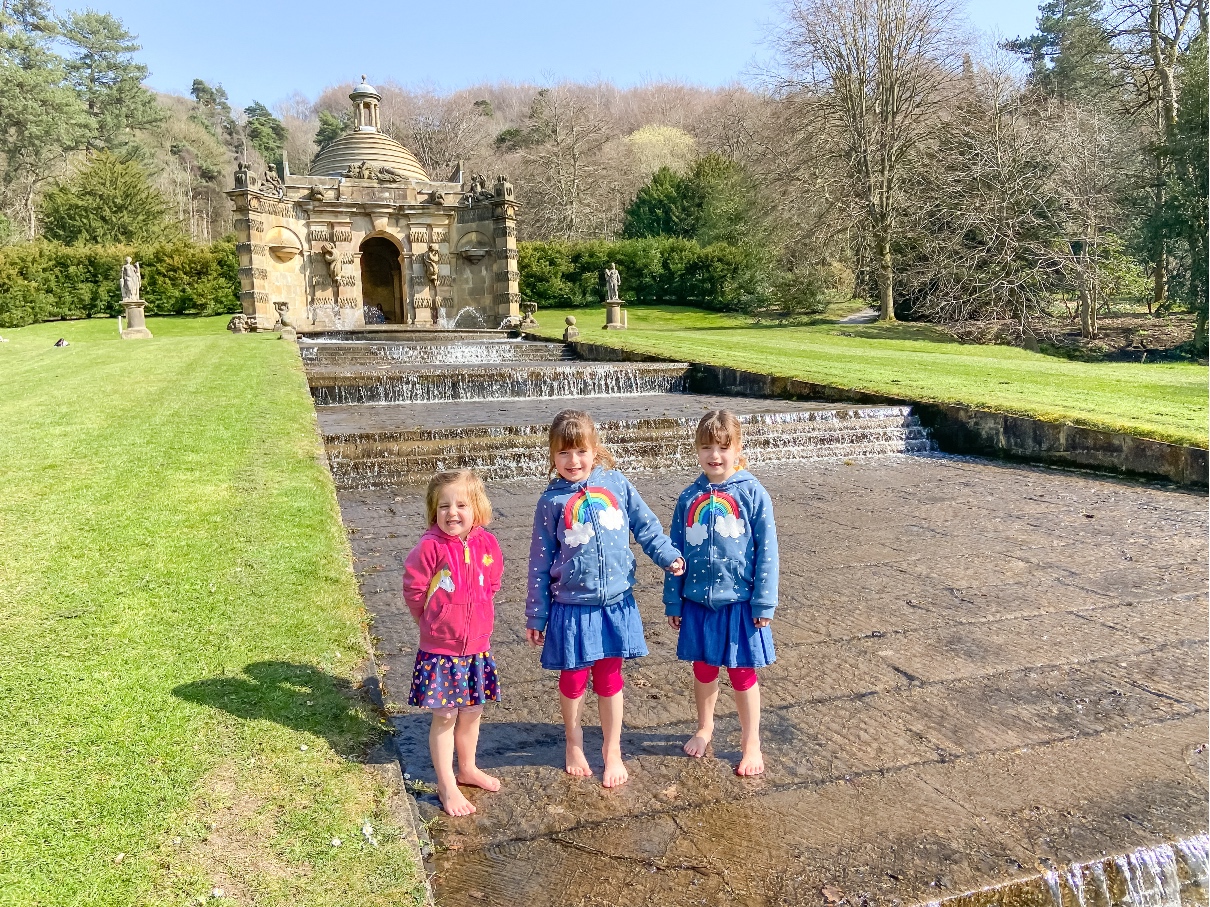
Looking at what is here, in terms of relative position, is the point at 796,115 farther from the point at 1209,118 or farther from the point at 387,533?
the point at 387,533

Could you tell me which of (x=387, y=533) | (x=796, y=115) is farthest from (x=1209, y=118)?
(x=387, y=533)

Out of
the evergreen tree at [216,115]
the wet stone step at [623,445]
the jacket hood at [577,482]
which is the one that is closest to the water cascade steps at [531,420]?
the wet stone step at [623,445]

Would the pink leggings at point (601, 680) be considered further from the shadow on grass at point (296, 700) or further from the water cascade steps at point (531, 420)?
the water cascade steps at point (531, 420)

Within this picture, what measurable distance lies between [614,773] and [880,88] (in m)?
31.9

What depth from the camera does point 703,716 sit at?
3127 millimetres

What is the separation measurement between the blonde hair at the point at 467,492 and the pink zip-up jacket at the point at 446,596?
4.2 inches

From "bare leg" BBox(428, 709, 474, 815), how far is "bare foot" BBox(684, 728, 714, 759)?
2.81ft

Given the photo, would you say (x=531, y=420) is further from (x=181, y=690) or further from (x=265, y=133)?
(x=265, y=133)

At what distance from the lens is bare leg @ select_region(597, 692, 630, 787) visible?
2.91m

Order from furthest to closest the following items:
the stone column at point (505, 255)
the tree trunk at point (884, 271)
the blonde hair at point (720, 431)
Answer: the stone column at point (505, 255) → the tree trunk at point (884, 271) → the blonde hair at point (720, 431)

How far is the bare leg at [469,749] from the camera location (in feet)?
9.52

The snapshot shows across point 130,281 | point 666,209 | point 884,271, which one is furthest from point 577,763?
point 666,209

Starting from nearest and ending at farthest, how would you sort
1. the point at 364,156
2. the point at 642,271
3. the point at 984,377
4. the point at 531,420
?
1. the point at 531,420
2. the point at 984,377
3. the point at 364,156
4. the point at 642,271

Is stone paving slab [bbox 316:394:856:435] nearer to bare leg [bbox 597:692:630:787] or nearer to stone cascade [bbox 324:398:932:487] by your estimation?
stone cascade [bbox 324:398:932:487]
